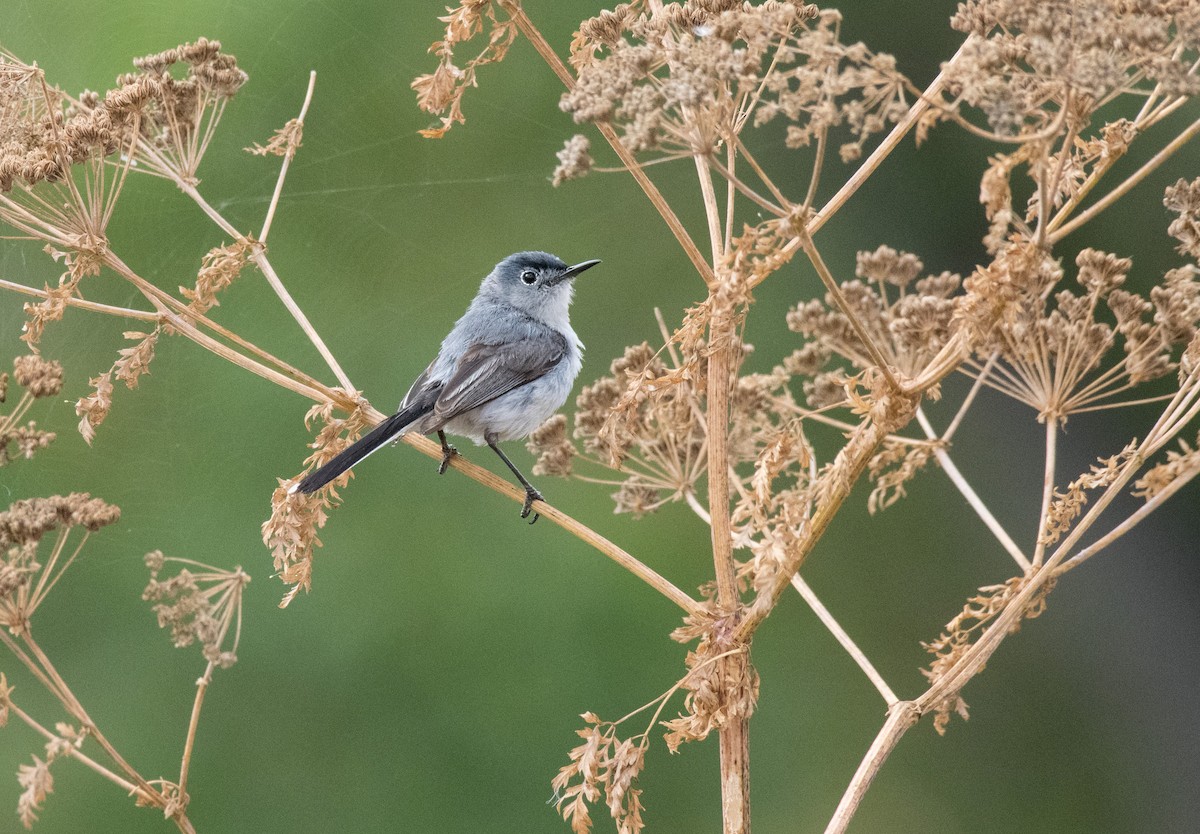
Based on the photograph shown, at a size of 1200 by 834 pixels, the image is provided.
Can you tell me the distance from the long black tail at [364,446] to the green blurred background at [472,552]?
2.33 m

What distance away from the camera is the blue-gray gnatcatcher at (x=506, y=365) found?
12.4 ft

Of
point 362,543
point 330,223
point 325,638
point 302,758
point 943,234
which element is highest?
point 943,234

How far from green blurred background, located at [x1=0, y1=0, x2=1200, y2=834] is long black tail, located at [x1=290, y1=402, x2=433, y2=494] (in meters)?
2.33

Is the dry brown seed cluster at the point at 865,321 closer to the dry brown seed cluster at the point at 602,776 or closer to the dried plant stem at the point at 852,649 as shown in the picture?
Result: the dried plant stem at the point at 852,649

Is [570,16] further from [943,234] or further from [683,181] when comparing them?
[943,234]

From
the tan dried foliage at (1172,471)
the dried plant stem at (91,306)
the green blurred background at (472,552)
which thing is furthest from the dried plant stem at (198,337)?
the green blurred background at (472,552)

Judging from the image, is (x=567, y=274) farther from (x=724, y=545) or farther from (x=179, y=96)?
(x=724, y=545)

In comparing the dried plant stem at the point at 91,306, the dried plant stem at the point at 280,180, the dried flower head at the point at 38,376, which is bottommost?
the dried flower head at the point at 38,376

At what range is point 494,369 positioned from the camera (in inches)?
158

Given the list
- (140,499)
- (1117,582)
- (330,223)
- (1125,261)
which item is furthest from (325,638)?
(1125,261)

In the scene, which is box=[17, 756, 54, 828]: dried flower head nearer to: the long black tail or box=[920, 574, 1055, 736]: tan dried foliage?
the long black tail

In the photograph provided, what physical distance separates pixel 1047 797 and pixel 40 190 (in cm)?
637

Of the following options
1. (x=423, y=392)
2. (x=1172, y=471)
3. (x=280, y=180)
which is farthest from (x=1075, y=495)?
(x=423, y=392)

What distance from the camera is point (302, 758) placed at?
6.32 meters
